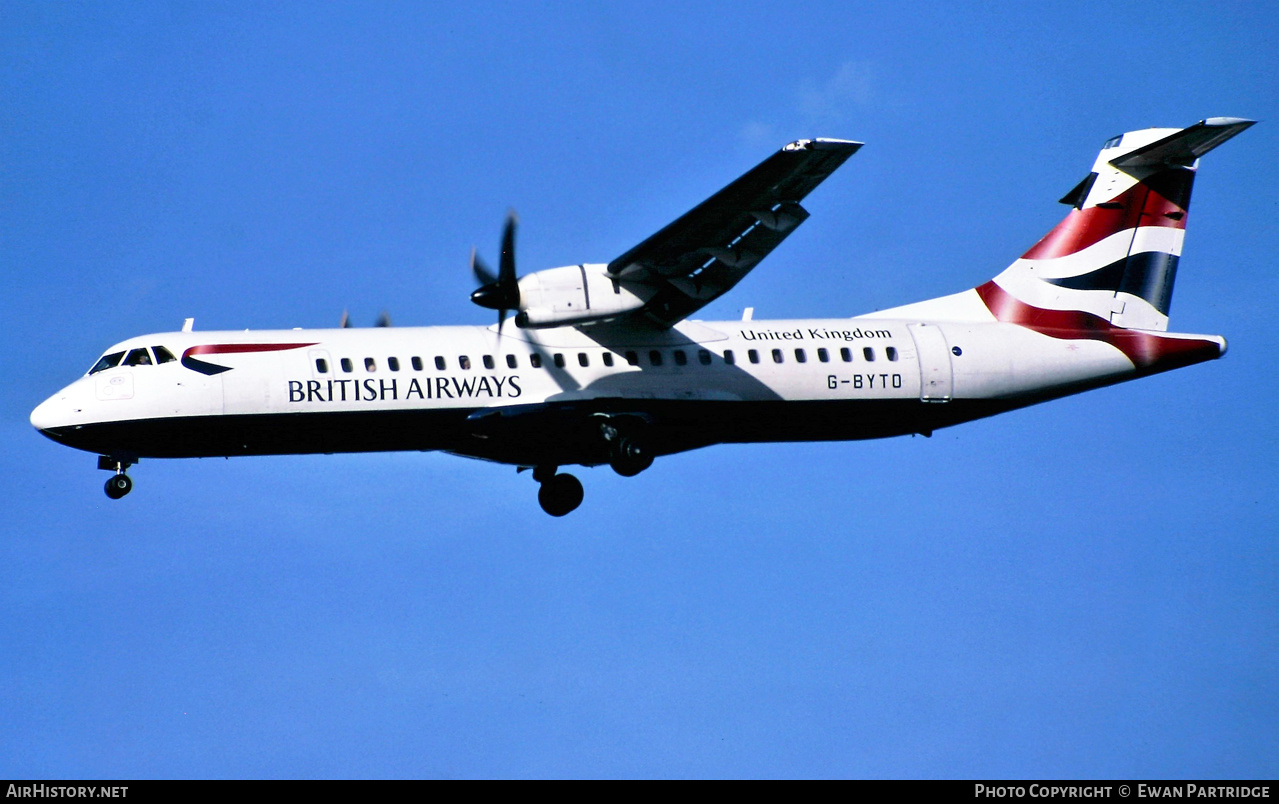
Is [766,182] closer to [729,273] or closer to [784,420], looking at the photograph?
[729,273]

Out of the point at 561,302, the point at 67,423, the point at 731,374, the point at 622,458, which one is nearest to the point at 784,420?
the point at 731,374

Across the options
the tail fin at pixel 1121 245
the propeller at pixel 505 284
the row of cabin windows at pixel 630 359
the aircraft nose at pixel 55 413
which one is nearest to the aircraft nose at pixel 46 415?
the aircraft nose at pixel 55 413

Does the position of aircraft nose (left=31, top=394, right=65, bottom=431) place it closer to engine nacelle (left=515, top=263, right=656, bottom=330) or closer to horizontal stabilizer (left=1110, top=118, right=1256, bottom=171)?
engine nacelle (left=515, top=263, right=656, bottom=330)

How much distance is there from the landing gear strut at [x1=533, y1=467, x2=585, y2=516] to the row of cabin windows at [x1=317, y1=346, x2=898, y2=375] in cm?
235

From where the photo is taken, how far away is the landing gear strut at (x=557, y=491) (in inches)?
1059

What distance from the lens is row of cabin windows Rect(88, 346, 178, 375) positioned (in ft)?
79.7

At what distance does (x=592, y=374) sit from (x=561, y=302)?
1837mm

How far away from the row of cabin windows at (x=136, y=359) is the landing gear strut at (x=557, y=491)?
6321 millimetres

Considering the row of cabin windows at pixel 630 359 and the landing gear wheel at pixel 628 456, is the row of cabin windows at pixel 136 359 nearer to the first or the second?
the row of cabin windows at pixel 630 359

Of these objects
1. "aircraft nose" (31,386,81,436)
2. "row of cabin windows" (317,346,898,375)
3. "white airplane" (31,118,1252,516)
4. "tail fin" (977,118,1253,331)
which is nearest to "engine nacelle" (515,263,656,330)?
"white airplane" (31,118,1252,516)

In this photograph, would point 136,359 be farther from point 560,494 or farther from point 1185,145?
point 1185,145

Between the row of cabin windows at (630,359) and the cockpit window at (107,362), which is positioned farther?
the row of cabin windows at (630,359)

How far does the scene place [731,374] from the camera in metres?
25.7

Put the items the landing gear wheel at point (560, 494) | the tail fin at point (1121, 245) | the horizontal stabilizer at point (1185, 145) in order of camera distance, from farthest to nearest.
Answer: the tail fin at point (1121, 245) < the landing gear wheel at point (560, 494) < the horizontal stabilizer at point (1185, 145)
